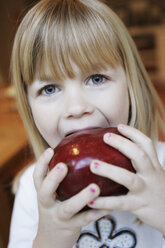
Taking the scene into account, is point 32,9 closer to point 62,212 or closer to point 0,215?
point 62,212

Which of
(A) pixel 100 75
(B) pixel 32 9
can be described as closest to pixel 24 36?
(B) pixel 32 9

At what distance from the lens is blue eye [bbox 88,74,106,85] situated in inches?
29.6

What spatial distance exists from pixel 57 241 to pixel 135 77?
0.50 metres

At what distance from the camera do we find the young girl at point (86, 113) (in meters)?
0.56

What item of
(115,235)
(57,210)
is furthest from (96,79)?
(115,235)

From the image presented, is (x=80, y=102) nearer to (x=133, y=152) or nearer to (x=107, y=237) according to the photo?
(x=133, y=152)

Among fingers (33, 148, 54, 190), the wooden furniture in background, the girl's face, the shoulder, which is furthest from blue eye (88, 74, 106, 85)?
the wooden furniture in background

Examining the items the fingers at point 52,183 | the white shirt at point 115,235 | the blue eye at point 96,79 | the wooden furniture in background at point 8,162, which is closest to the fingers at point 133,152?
the fingers at point 52,183

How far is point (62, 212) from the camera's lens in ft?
1.87

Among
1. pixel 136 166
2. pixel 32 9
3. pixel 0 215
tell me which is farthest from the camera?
pixel 0 215

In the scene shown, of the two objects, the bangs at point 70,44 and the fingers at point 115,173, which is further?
the bangs at point 70,44

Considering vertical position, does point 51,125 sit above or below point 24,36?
below

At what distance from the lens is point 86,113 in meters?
0.70

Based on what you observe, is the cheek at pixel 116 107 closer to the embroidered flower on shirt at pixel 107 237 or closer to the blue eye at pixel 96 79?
the blue eye at pixel 96 79
